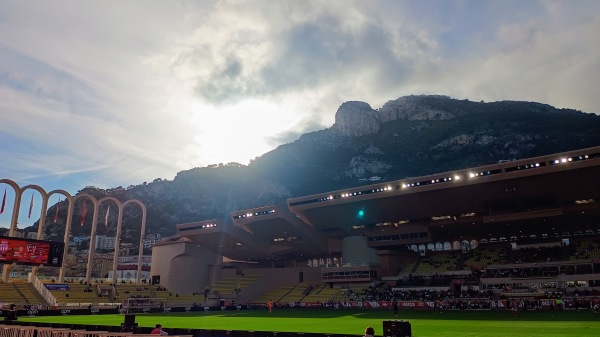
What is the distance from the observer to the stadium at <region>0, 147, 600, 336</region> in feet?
175

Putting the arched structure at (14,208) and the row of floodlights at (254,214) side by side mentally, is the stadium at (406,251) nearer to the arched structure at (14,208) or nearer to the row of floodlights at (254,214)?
the row of floodlights at (254,214)

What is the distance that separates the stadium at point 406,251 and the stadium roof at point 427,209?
0.63ft

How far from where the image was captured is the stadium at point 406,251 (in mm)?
53250

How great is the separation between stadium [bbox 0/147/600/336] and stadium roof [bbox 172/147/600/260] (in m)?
0.19

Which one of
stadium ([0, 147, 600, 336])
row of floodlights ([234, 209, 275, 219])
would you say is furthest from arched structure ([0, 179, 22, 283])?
row of floodlights ([234, 209, 275, 219])

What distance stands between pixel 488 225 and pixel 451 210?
29.9ft

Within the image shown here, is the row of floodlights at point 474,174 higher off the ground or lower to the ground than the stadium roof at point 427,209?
higher

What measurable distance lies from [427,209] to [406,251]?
1946 centimetres

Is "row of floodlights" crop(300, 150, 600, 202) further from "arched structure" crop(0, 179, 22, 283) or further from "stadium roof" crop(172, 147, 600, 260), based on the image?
"arched structure" crop(0, 179, 22, 283)

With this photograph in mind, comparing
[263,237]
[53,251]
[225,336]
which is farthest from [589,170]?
[53,251]

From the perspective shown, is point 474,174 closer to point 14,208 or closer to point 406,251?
point 406,251

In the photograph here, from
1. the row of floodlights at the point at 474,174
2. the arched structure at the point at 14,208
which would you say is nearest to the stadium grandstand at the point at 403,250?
the row of floodlights at the point at 474,174

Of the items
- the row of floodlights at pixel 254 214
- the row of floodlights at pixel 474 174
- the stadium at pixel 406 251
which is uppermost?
the row of floodlights at pixel 474 174

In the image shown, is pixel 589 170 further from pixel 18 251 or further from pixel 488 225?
pixel 18 251
